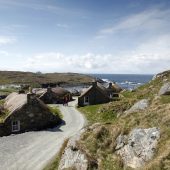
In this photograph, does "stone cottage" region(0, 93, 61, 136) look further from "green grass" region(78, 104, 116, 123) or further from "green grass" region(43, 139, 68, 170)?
"green grass" region(43, 139, 68, 170)

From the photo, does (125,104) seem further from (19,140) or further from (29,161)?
(29,161)

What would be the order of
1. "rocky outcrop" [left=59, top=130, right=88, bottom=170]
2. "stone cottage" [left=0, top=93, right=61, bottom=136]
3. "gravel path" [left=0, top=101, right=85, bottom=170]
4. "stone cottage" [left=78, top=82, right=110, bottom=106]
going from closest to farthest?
"rocky outcrop" [left=59, top=130, right=88, bottom=170]
"gravel path" [left=0, top=101, right=85, bottom=170]
"stone cottage" [left=0, top=93, right=61, bottom=136]
"stone cottage" [left=78, top=82, right=110, bottom=106]

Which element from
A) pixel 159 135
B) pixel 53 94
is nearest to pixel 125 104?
pixel 159 135

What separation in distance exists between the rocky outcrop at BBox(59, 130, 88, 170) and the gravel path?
4645 millimetres

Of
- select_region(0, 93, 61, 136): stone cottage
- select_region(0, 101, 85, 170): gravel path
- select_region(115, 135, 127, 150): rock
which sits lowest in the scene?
select_region(0, 101, 85, 170): gravel path

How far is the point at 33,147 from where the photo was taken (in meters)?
37.8

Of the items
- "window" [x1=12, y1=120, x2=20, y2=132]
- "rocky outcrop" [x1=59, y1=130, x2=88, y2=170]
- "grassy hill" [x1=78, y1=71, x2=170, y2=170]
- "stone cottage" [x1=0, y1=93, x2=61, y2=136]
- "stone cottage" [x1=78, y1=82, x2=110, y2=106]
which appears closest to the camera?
"grassy hill" [x1=78, y1=71, x2=170, y2=170]

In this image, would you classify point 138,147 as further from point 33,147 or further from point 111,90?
point 111,90

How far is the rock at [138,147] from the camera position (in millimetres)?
21445

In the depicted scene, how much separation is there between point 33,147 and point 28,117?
475 inches

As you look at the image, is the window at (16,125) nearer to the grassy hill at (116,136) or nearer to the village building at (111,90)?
the grassy hill at (116,136)

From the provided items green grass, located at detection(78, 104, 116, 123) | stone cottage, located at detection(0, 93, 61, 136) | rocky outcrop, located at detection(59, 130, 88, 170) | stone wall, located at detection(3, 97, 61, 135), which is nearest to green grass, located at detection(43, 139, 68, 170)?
rocky outcrop, located at detection(59, 130, 88, 170)

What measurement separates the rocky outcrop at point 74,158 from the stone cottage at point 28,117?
21.8m

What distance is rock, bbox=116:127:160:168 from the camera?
844 inches
